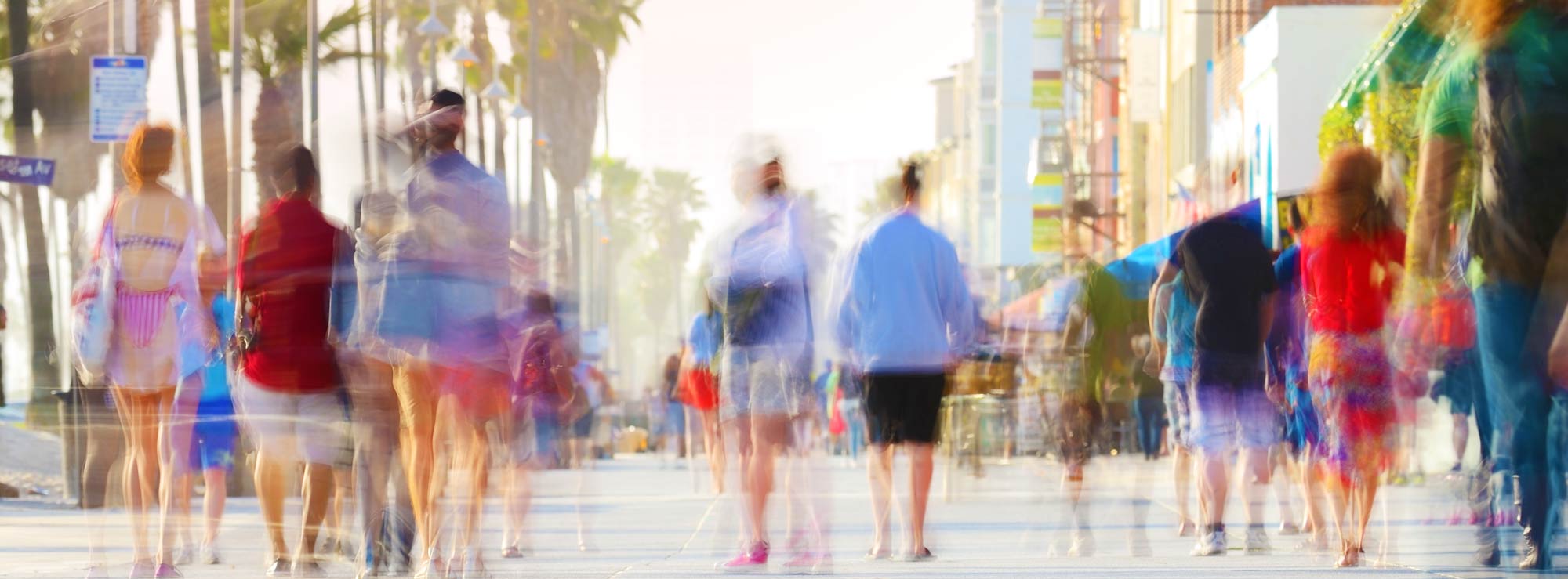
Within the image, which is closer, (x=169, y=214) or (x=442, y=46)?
(x=169, y=214)

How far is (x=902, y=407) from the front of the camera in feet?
34.4

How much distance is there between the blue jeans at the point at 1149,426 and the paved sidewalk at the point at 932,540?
33.7 feet

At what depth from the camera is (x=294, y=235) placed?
9.29 metres

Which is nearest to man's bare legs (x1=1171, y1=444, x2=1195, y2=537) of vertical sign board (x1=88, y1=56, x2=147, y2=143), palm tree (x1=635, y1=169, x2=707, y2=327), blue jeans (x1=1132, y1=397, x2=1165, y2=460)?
vertical sign board (x1=88, y1=56, x2=147, y2=143)

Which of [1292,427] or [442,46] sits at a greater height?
[442,46]

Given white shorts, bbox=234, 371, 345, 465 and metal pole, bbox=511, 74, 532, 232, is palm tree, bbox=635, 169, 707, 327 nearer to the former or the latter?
metal pole, bbox=511, 74, 532, 232

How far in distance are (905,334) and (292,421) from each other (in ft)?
9.07

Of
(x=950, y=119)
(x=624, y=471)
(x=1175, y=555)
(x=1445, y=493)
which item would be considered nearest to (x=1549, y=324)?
(x=1175, y=555)

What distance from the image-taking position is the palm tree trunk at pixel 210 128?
2378 centimetres

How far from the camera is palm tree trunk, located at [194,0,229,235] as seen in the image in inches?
936

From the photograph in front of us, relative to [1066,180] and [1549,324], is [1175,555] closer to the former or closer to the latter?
[1549,324]

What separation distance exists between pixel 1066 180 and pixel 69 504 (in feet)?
144

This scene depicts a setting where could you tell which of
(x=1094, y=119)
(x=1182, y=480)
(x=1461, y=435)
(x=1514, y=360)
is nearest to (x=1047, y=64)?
(x=1094, y=119)

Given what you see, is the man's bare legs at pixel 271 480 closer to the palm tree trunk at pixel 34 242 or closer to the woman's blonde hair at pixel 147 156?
the woman's blonde hair at pixel 147 156
